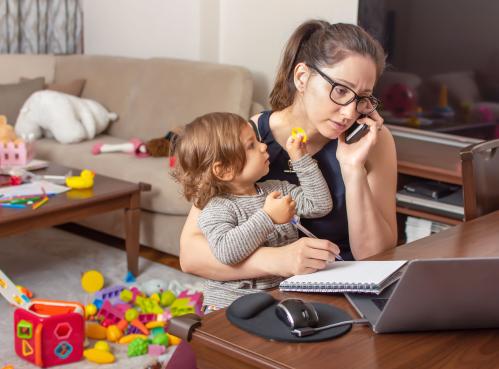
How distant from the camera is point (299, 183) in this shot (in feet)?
6.05

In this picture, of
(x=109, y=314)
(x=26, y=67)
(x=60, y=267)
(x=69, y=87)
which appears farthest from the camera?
(x=26, y=67)

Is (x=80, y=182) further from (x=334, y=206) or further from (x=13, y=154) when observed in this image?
(x=334, y=206)

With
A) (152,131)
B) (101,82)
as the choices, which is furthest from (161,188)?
(101,82)

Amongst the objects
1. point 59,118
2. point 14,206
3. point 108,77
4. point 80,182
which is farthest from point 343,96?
point 108,77

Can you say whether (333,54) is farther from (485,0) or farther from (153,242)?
(153,242)

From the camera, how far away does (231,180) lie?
1668 millimetres

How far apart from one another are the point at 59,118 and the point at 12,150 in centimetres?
79

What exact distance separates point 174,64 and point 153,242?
1.16 m

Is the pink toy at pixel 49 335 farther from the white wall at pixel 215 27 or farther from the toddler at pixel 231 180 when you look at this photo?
the white wall at pixel 215 27

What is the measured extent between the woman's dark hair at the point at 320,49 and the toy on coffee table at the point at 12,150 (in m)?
1.83

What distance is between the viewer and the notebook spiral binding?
1.24 meters

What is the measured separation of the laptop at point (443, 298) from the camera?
40.6 inches

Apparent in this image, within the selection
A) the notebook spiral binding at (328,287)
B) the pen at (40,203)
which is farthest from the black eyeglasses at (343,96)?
the pen at (40,203)

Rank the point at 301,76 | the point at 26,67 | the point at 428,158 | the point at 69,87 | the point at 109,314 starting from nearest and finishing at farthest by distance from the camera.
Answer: the point at 301,76 < the point at 109,314 < the point at 428,158 < the point at 69,87 < the point at 26,67
